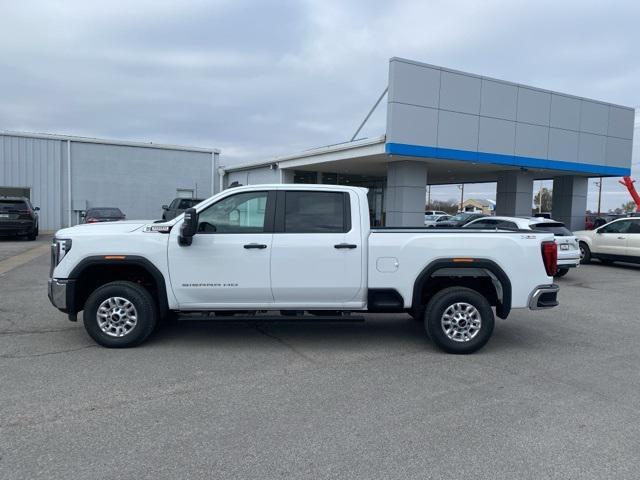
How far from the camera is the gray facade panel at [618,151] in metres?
22.2

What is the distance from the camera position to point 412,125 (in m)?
17.1

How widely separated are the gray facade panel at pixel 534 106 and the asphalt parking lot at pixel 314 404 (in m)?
14.0

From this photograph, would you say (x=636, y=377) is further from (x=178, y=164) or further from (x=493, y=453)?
(x=178, y=164)

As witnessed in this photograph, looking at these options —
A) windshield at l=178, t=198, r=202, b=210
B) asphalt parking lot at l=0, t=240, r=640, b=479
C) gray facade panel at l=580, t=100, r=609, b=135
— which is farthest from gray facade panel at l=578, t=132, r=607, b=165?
asphalt parking lot at l=0, t=240, r=640, b=479

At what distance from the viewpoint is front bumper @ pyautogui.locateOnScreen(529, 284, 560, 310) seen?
6176 mm

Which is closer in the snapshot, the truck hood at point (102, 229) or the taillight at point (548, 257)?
the truck hood at point (102, 229)

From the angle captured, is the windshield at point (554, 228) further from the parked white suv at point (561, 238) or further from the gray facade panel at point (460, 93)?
the gray facade panel at point (460, 93)

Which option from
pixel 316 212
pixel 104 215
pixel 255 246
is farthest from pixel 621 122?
pixel 104 215

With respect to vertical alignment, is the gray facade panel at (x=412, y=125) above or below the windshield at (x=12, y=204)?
above

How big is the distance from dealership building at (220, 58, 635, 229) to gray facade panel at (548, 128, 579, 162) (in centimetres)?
4

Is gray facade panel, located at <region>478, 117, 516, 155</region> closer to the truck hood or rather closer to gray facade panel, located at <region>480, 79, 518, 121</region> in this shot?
gray facade panel, located at <region>480, 79, 518, 121</region>

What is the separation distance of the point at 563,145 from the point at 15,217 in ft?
72.2

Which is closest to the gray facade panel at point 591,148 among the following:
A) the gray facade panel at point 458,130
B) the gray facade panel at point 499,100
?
the gray facade panel at point 499,100

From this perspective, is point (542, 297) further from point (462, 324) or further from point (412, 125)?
point (412, 125)
